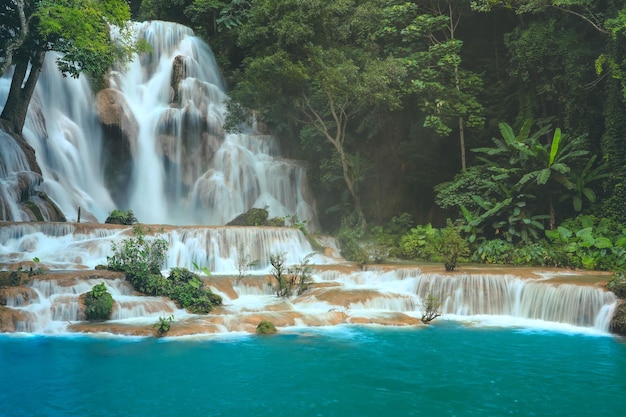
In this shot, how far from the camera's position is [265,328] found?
34.9 feet

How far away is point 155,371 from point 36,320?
158 inches

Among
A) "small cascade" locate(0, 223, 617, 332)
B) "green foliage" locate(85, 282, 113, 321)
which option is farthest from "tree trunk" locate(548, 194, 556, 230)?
"green foliage" locate(85, 282, 113, 321)

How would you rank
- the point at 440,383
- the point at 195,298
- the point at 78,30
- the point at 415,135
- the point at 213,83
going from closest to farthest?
1. the point at 440,383
2. the point at 195,298
3. the point at 78,30
4. the point at 415,135
5. the point at 213,83

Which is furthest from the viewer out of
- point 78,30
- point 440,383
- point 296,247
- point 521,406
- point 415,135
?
point 415,135

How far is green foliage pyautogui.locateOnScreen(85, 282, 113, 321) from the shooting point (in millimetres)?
11352

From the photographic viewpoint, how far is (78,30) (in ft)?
56.8

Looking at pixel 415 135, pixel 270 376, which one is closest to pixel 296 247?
pixel 415 135

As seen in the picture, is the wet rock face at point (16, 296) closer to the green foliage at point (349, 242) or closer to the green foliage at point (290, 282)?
the green foliage at point (290, 282)

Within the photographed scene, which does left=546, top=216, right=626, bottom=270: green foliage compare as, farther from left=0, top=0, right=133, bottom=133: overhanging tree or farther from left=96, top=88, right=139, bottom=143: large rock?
left=96, top=88, right=139, bottom=143: large rock

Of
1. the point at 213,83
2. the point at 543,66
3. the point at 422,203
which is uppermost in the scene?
the point at 213,83

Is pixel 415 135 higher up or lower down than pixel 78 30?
lower down

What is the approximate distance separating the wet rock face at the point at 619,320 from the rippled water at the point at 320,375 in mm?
513

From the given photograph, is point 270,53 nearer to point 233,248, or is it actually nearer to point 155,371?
point 233,248

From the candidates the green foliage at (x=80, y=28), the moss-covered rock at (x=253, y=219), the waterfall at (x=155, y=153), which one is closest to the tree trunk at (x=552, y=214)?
the moss-covered rock at (x=253, y=219)
